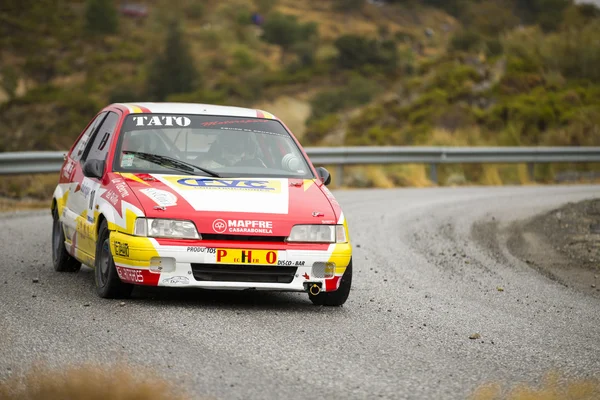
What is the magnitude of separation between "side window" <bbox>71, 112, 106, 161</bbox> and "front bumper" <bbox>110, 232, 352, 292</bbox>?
6.92 ft

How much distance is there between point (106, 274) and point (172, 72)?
58991 millimetres

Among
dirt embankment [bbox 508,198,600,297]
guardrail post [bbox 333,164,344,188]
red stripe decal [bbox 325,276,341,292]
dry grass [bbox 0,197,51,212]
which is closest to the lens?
red stripe decal [bbox 325,276,341,292]

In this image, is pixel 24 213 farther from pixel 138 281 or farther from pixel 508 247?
pixel 138 281

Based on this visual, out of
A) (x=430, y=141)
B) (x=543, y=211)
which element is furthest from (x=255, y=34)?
(x=543, y=211)

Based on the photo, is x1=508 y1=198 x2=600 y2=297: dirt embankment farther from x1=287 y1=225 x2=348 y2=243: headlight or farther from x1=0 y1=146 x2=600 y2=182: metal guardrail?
x1=0 y1=146 x2=600 y2=182: metal guardrail

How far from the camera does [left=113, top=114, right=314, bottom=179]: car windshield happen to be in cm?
830

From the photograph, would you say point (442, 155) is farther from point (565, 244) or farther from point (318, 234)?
point (318, 234)

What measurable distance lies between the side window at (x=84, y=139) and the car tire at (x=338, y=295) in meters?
2.73

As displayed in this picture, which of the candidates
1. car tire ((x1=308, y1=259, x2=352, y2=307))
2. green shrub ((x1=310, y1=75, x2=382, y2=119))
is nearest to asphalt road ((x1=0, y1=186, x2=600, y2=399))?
car tire ((x1=308, y1=259, x2=352, y2=307))

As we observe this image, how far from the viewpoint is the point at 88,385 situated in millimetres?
4887

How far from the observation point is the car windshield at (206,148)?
27.2ft

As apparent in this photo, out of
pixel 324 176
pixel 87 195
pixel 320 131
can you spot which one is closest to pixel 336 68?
pixel 320 131

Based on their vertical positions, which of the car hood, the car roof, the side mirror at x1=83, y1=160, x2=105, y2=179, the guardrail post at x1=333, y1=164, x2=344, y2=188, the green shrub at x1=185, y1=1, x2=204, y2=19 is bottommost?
the guardrail post at x1=333, y1=164, x2=344, y2=188

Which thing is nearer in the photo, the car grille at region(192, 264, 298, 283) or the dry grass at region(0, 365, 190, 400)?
the dry grass at region(0, 365, 190, 400)
